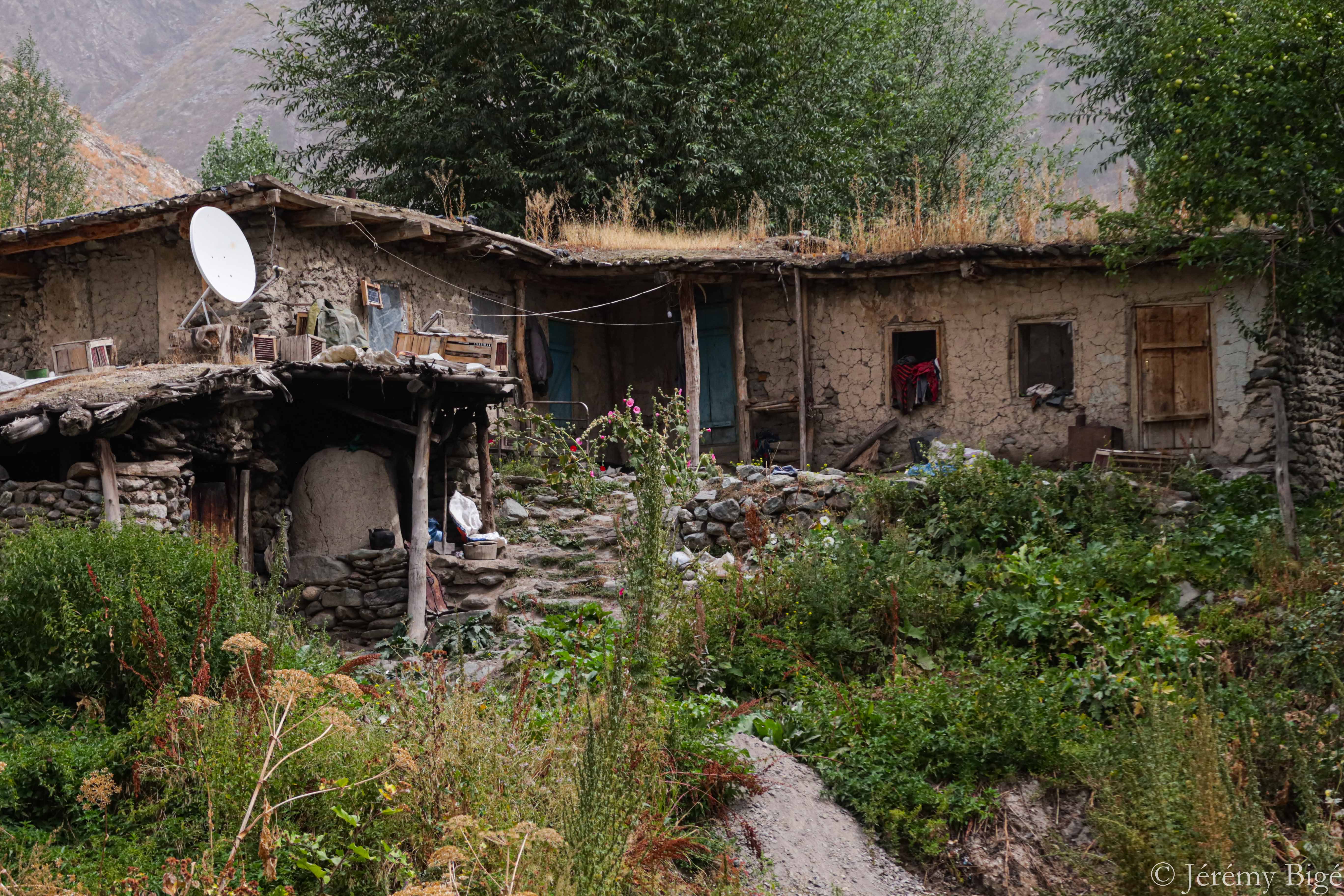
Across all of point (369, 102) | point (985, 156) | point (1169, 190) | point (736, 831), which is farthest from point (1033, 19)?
point (736, 831)

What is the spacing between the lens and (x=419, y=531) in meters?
9.48

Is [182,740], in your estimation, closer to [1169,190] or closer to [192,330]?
[192,330]

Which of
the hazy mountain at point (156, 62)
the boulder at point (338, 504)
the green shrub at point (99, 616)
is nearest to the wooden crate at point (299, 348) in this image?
the boulder at point (338, 504)

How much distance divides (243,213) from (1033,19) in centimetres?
6642

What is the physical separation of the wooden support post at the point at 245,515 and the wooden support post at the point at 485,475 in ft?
7.68

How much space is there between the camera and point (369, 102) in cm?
1841

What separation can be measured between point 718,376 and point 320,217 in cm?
602

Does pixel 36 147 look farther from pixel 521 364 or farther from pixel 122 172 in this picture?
pixel 521 364

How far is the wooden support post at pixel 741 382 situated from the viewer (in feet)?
45.7

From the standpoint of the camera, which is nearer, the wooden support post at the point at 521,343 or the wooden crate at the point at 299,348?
the wooden crate at the point at 299,348

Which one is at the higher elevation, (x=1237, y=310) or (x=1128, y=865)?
(x=1237, y=310)

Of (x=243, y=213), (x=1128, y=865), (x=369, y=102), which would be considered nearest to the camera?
(x=1128, y=865)

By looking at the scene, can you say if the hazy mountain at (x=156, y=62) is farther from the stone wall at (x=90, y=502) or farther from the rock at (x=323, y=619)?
the stone wall at (x=90, y=502)

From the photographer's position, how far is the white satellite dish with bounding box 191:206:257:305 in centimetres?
872
